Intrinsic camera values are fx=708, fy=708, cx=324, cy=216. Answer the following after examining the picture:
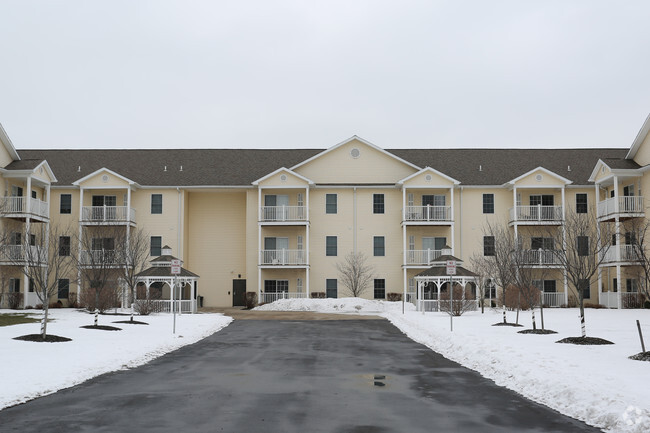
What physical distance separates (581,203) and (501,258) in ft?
57.3

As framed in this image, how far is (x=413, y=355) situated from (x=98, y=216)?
3649cm

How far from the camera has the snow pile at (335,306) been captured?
45312 millimetres

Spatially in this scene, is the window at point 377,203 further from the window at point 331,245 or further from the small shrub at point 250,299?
the small shrub at point 250,299

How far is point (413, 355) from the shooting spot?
18938 mm

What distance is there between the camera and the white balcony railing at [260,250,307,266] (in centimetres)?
5006

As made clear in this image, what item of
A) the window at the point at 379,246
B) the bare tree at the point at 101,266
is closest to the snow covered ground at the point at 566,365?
the bare tree at the point at 101,266

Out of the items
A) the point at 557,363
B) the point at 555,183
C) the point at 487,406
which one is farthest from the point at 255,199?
the point at 487,406

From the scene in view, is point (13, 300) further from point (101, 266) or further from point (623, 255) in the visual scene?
point (623, 255)

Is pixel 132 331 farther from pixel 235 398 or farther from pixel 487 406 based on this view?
pixel 487 406

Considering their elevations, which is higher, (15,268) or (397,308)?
(15,268)

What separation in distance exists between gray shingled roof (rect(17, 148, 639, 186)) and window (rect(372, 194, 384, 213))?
16.1ft

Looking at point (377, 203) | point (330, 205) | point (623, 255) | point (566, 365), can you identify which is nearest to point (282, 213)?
point (330, 205)

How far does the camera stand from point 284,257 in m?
49.8

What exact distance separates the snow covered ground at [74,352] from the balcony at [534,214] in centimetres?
2699
